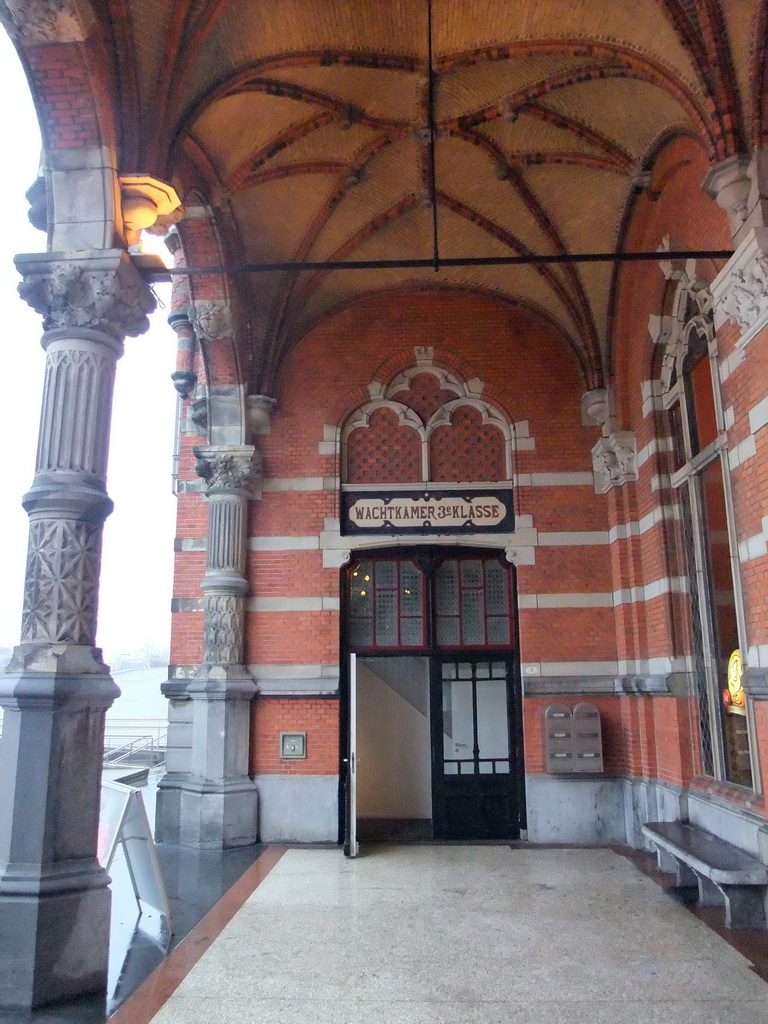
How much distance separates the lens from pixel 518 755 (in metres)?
9.13

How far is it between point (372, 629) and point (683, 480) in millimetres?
3763

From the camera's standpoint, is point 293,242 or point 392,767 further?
point 392,767

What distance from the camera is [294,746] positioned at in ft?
29.4

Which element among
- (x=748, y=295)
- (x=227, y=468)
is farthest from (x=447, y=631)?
(x=748, y=295)

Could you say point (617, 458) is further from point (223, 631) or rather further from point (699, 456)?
point (223, 631)

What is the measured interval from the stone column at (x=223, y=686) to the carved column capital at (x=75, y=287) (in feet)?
13.8

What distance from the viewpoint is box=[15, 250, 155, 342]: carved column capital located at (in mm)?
5105

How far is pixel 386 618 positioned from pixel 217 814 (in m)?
2.75

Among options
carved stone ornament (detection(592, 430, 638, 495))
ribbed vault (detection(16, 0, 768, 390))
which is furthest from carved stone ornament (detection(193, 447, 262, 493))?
carved stone ornament (detection(592, 430, 638, 495))

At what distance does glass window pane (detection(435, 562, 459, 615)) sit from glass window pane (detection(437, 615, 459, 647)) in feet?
0.26

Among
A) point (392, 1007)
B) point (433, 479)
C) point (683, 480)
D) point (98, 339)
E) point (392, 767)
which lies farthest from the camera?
point (392, 767)

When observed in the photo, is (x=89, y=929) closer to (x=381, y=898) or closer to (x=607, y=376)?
(x=381, y=898)

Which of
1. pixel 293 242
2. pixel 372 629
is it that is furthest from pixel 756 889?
pixel 293 242

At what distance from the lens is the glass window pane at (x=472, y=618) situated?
941 centimetres
